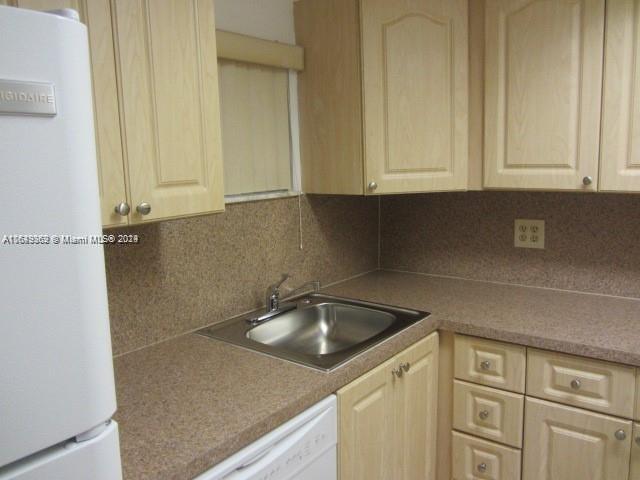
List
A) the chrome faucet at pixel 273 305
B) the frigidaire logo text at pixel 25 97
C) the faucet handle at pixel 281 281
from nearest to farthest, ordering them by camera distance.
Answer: the frigidaire logo text at pixel 25 97 → the chrome faucet at pixel 273 305 → the faucet handle at pixel 281 281

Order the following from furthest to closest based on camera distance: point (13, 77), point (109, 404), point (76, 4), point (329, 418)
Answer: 1. point (329, 418)
2. point (76, 4)
3. point (109, 404)
4. point (13, 77)

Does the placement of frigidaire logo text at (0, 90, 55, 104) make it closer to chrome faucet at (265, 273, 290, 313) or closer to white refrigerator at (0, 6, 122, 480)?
white refrigerator at (0, 6, 122, 480)

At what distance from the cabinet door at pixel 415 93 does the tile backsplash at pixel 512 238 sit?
36 cm

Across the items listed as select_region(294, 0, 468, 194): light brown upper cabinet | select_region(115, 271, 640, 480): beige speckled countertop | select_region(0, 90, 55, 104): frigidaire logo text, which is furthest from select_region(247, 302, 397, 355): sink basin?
select_region(0, 90, 55, 104): frigidaire logo text

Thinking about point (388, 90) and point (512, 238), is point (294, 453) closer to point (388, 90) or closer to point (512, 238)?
point (388, 90)

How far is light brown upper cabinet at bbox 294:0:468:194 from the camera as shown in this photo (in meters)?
1.77

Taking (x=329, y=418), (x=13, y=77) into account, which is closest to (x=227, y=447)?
(x=329, y=418)

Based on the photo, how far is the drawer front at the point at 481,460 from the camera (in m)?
1.70

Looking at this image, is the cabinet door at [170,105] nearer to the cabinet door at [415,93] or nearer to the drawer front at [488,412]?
the cabinet door at [415,93]

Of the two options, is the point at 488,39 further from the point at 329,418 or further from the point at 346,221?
the point at 329,418

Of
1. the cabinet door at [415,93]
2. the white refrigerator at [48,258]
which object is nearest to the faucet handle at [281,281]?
the cabinet door at [415,93]

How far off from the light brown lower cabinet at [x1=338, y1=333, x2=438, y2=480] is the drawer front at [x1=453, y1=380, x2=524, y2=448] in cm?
9

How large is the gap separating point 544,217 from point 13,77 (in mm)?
1885

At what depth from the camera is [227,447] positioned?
105 centimetres
